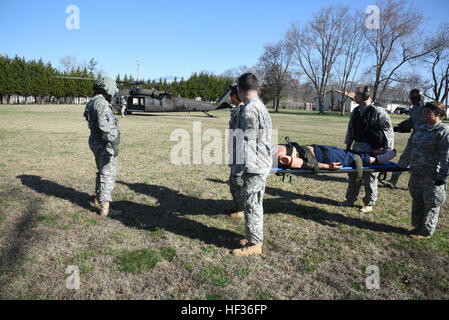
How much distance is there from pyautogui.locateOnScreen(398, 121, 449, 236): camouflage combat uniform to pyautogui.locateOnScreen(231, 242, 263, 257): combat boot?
2.68m

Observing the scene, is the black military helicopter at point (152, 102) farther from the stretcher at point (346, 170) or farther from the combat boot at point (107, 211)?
the stretcher at point (346, 170)

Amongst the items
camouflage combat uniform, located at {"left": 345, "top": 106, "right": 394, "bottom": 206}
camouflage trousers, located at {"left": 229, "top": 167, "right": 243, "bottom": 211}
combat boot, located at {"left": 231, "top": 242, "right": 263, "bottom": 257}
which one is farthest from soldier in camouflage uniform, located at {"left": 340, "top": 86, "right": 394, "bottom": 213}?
combat boot, located at {"left": 231, "top": 242, "right": 263, "bottom": 257}

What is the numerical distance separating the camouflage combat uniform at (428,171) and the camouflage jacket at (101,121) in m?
4.90

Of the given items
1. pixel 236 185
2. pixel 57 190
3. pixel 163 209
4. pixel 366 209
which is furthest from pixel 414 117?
pixel 57 190

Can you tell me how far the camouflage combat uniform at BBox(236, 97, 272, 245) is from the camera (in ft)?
11.2

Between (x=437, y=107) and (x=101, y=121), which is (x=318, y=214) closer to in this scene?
(x=437, y=107)

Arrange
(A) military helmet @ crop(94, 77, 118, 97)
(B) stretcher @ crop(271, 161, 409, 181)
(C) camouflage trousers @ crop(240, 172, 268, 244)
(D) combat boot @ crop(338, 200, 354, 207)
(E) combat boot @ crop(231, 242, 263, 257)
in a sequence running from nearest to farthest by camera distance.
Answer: (C) camouflage trousers @ crop(240, 172, 268, 244) → (E) combat boot @ crop(231, 242, 263, 257) → (B) stretcher @ crop(271, 161, 409, 181) → (A) military helmet @ crop(94, 77, 118, 97) → (D) combat boot @ crop(338, 200, 354, 207)

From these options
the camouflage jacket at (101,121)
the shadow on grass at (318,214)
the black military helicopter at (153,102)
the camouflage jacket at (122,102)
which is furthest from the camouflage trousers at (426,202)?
the camouflage jacket at (122,102)

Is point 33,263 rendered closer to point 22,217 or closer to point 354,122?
point 22,217

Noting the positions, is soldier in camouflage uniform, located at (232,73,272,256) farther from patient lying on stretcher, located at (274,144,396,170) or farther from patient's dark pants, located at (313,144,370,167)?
patient's dark pants, located at (313,144,370,167)

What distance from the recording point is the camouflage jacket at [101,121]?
14.8ft

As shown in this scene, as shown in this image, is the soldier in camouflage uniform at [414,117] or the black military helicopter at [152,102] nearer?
the soldier in camouflage uniform at [414,117]

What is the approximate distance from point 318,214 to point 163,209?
2.99 meters
